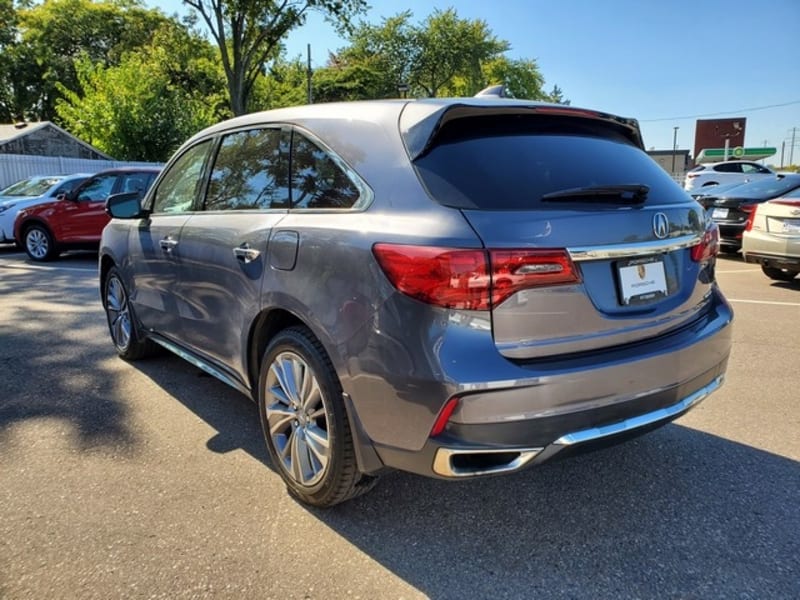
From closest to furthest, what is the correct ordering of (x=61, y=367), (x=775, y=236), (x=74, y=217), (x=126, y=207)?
(x=126, y=207)
(x=61, y=367)
(x=775, y=236)
(x=74, y=217)

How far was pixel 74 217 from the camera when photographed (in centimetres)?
1100

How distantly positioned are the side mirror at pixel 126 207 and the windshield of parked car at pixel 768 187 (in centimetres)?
1017

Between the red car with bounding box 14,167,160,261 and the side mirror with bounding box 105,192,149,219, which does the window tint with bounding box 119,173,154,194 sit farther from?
the side mirror with bounding box 105,192,149,219

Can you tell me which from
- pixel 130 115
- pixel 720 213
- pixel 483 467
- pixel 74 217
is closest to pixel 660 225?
pixel 483 467

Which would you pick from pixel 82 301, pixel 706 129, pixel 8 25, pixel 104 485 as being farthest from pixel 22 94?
pixel 706 129

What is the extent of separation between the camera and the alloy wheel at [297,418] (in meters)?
2.52

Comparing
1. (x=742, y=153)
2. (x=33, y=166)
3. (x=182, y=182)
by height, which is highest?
(x=742, y=153)

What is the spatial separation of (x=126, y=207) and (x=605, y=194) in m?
3.22

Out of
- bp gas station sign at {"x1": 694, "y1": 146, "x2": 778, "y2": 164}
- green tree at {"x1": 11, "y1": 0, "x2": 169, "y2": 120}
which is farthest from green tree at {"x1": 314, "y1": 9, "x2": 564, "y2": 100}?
bp gas station sign at {"x1": 694, "y1": 146, "x2": 778, "y2": 164}

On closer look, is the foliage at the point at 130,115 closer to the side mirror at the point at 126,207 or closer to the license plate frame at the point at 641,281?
the side mirror at the point at 126,207

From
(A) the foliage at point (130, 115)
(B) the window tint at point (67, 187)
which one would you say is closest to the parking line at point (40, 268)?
(B) the window tint at point (67, 187)

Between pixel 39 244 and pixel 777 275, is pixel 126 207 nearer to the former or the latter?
pixel 39 244

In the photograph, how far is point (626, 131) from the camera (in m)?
2.95

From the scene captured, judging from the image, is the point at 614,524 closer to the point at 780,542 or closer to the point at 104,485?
the point at 780,542
